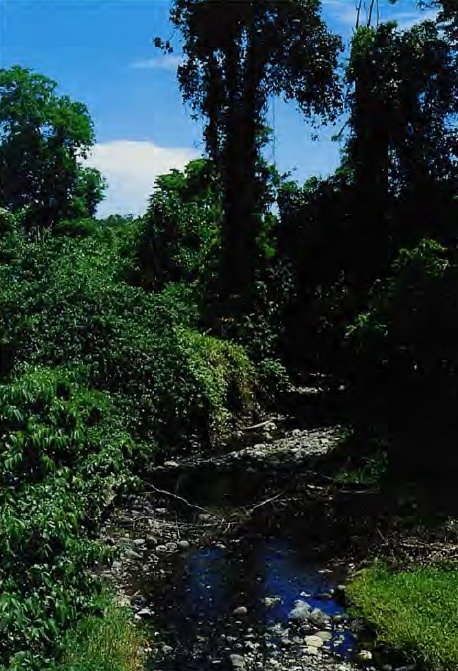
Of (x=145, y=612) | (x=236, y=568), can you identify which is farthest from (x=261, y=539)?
(x=145, y=612)

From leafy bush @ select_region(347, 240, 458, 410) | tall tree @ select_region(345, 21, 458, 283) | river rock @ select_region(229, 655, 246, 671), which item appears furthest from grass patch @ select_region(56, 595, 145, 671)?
tall tree @ select_region(345, 21, 458, 283)

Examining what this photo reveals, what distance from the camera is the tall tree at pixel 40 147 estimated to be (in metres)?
34.4

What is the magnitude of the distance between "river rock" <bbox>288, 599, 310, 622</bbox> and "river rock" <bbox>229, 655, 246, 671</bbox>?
77cm

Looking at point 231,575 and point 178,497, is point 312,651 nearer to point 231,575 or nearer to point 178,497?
point 231,575

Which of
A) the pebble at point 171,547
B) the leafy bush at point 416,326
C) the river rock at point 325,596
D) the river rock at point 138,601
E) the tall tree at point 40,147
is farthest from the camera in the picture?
the tall tree at point 40,147

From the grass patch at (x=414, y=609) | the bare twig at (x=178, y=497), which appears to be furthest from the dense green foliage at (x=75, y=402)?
the grass patch at (x=414, y=609)

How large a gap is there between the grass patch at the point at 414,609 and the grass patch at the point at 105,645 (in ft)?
6.05

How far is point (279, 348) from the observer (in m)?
16.4

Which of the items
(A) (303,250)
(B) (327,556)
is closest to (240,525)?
(B) (327,556)

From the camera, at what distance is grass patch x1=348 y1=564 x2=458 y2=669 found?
19.6 ft

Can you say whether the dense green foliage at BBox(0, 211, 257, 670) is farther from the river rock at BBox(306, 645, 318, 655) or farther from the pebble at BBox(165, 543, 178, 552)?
the river rock at BBox(306, 645, 318, 655)

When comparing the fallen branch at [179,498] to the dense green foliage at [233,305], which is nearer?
the dense green foliage at [233,305]

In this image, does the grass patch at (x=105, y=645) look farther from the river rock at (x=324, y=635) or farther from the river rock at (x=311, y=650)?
the river rock at (x=324, y=635)

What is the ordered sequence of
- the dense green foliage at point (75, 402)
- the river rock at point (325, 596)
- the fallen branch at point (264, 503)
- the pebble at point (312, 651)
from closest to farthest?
the dense green foliage at point (75, 402)
the pebble at point (312, 651)
the river rock at point (325, 596)
the fallen branch at point (264, 503)
